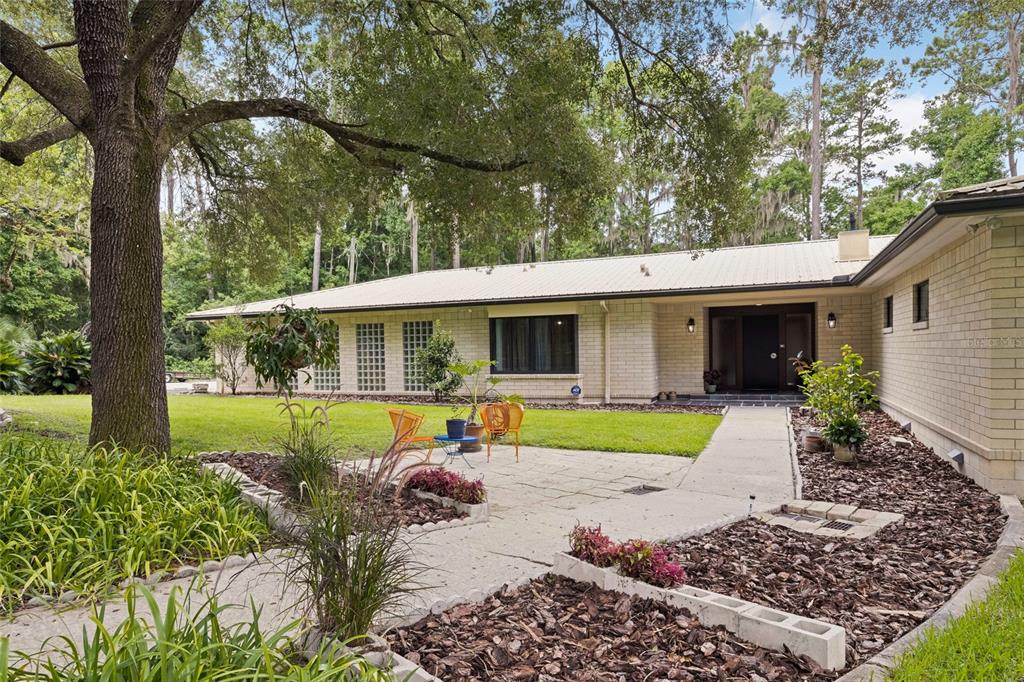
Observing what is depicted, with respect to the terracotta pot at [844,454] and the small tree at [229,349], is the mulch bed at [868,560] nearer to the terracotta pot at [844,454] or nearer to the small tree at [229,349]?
the terracotta pot at [844,454]

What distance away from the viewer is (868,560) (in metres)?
4.22

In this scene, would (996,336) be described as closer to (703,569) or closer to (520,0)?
(703,569)

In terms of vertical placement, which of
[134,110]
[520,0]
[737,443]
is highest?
[520,0]

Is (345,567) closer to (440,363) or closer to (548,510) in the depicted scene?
(548,510)

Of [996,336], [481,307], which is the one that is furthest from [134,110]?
[481,307]

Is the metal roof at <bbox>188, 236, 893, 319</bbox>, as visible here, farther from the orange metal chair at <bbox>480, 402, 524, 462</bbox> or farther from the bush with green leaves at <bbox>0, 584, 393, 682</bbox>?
the bush with green leaves at <bbox>0, 584, 393, 682</bbox>

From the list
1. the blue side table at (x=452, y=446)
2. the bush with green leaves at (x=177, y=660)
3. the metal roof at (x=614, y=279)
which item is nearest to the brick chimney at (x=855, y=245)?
the metal roof at (x=614, y=279)

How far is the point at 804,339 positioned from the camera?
17.2 m

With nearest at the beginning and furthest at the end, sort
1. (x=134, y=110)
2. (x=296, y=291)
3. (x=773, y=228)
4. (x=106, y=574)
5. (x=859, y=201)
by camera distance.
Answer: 1. (x=106, y=574)
2. (x=134, y=110)
3. (x=859, y=201)
4. (x=773, y=228)
5. (x=296, y=291)

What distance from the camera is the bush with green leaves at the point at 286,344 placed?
6699mm

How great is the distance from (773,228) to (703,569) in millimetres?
32345

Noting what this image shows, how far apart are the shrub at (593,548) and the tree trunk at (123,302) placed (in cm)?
409

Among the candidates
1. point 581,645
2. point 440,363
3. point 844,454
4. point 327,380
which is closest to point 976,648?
point 581,645

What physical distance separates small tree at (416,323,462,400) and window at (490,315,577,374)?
1385mm
